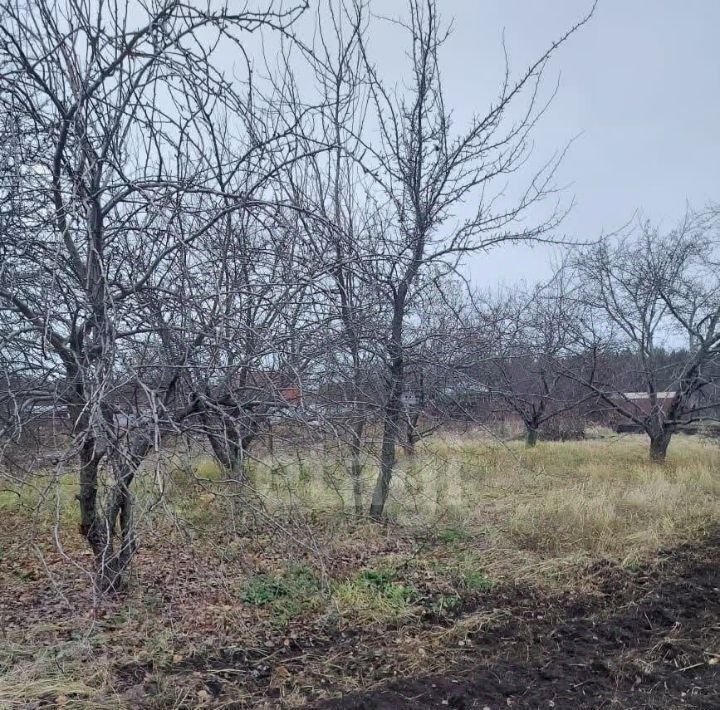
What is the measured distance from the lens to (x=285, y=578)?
4.82 meters

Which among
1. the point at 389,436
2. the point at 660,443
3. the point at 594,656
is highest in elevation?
the point at 389,436

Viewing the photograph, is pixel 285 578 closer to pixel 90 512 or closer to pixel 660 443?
pixel 90 512

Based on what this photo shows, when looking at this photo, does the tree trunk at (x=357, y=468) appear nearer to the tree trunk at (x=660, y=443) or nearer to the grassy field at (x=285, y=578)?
the grassy field at (x=285, y=578)

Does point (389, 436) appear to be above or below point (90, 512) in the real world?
above

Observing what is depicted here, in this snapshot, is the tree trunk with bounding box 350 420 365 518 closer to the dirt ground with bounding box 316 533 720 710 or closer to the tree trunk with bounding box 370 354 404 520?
the tree trunk with bounding box 370 354 404 520

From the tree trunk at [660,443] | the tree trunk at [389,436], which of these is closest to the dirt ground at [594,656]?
the tree trunk at [389,436]

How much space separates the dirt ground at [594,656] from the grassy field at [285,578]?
0.17 m

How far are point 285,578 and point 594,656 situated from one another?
2325mm

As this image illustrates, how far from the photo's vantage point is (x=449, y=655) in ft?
12.3

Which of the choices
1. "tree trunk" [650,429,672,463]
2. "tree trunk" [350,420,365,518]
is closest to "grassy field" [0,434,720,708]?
"tree trunk" [350,420,365,518]

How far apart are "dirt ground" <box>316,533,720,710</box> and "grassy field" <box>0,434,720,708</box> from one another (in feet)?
0.54

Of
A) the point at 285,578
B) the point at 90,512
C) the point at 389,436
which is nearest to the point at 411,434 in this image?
the point at 389,436

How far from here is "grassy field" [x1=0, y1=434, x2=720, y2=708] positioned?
3025 mm

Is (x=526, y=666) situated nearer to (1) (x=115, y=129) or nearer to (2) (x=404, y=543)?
(2) (x=404, y=543)
